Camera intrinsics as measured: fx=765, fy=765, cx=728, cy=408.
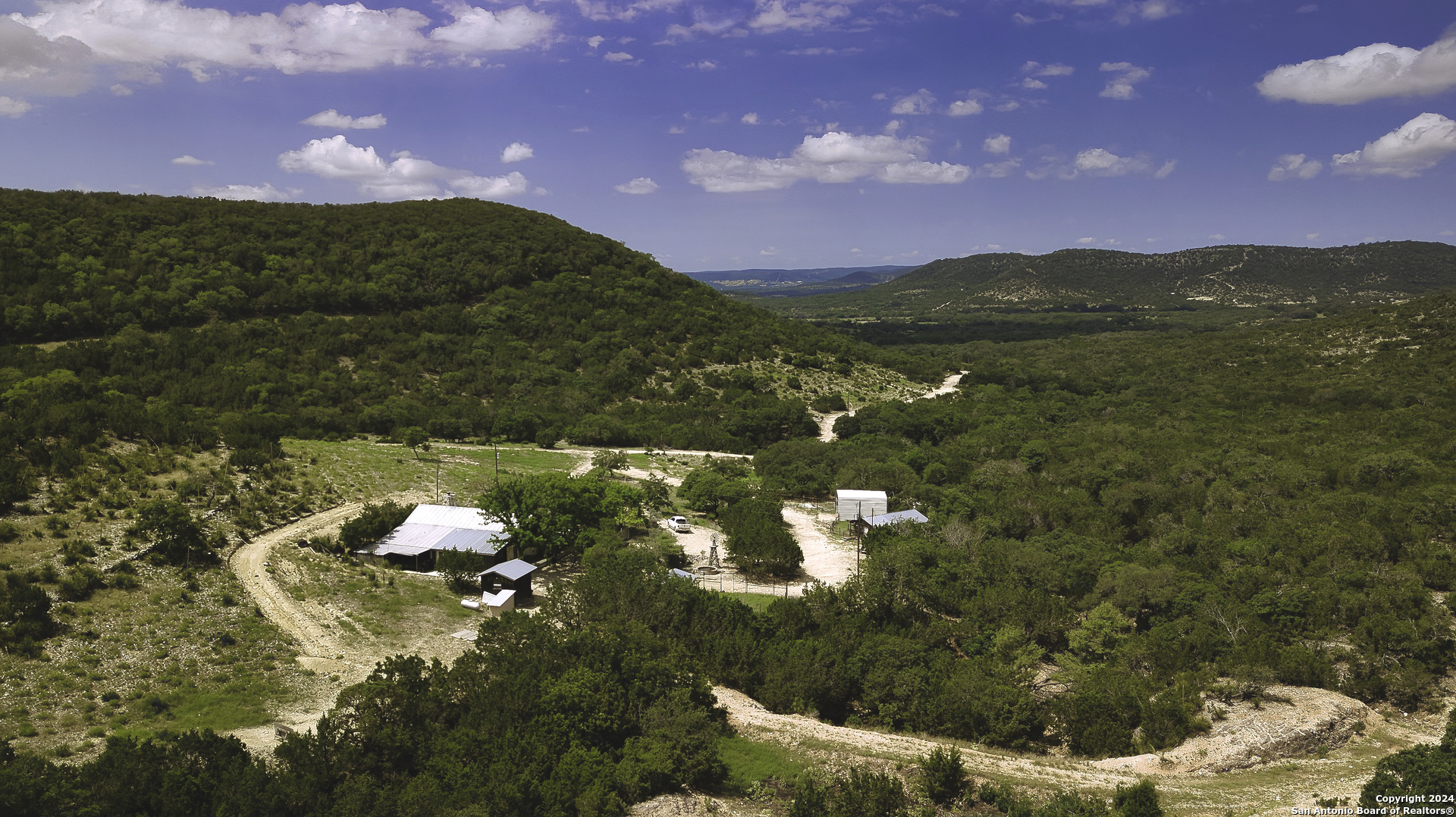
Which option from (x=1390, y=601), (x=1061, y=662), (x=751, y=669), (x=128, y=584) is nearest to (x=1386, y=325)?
(x=1390, y=601)

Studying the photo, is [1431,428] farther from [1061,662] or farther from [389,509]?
[389,509]

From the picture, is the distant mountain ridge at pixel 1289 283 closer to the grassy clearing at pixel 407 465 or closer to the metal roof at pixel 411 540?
the grassy clearing at pixel 407 465

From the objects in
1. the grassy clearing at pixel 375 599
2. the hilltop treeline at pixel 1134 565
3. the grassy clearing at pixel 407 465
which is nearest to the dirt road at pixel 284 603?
the grassy clearing at pixel 375 599

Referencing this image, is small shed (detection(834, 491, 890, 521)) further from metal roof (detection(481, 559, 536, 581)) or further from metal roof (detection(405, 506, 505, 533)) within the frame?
metal roof (detection(405, 506, 505, 533))

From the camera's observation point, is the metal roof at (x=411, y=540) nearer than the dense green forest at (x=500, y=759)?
No

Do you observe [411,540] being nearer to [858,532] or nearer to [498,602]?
[498,602]

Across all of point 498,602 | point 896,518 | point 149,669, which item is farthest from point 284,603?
point 896,518

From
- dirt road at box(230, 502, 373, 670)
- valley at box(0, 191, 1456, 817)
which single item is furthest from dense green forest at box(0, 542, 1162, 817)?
dirt road at box(230, 502, 373, 670)
